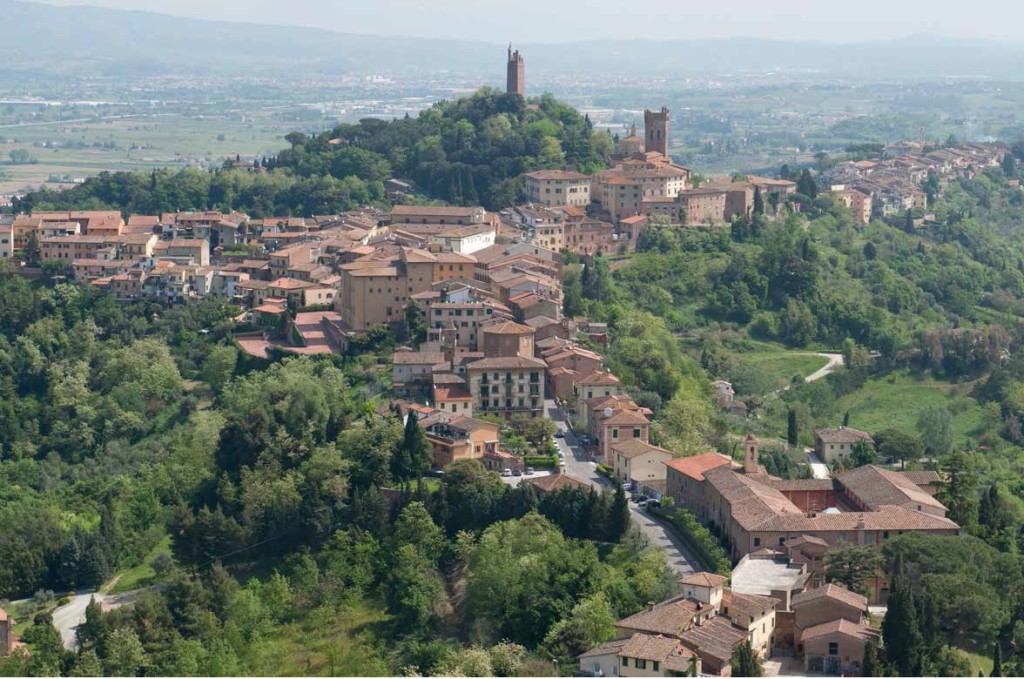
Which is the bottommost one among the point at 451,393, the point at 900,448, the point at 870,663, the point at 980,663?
the point at 900,448

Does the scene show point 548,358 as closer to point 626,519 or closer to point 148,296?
point 626,519

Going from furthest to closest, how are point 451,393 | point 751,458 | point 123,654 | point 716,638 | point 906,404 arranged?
point 906,404 → point 451,393 → point 751,458 → point 123,654 → point 716,638

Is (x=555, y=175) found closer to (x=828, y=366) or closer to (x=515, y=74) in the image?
(x=828, y=366)

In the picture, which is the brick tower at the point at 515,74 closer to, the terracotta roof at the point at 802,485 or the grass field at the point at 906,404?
the grass field at the point at 906,404

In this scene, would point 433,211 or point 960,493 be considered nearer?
point 960,493

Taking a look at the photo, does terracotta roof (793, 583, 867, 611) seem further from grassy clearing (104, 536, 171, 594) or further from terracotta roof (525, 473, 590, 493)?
grassy clearing (104, 536, 171, 594)

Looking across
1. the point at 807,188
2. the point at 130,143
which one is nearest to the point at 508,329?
the point at 807,188

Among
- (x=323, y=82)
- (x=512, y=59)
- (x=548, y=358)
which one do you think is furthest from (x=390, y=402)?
(x=323, y=82)

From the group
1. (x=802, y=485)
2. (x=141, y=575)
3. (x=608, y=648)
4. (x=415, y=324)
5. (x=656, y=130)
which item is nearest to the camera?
(x=608, y=648)
